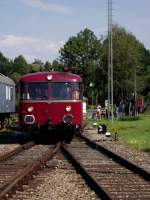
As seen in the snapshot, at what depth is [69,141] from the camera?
80.1ft

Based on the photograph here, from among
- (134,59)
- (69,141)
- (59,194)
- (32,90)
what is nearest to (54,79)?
(32,90)

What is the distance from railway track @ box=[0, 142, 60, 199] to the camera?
10367 millimetres

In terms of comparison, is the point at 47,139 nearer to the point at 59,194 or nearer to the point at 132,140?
the point at 132,140

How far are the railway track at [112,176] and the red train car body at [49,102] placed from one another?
4136mm

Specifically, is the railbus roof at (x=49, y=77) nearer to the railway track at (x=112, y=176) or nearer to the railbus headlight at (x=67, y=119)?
the railbus headlight at (x=67, y=119)

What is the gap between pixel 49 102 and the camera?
22.8 metres

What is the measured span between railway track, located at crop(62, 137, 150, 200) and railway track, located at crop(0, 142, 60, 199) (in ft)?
3.28

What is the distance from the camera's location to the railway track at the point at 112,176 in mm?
Answer: 9898

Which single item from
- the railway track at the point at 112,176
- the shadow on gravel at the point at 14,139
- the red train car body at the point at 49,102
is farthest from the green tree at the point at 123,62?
the railway track at the point at 112,176

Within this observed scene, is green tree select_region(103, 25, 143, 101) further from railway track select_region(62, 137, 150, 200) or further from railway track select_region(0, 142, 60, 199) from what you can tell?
railway track select_region(62, 137, 150, 200)

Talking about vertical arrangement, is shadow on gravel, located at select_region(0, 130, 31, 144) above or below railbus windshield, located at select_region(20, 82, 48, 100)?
below

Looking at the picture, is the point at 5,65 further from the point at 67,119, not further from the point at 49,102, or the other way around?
the point at 67,119

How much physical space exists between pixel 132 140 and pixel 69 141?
98.7 inches

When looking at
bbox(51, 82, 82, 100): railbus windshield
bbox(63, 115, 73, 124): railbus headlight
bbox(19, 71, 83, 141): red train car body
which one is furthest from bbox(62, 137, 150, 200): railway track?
bbox(51, 82, 82, 100): railbus windshield
